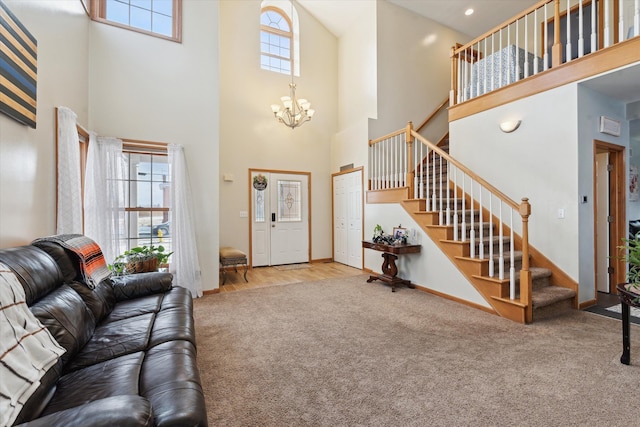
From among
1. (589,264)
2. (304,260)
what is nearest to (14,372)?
(589,264)

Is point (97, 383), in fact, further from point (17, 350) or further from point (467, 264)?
point (467, 264)

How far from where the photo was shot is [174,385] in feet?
4.15

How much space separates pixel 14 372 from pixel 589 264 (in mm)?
5040

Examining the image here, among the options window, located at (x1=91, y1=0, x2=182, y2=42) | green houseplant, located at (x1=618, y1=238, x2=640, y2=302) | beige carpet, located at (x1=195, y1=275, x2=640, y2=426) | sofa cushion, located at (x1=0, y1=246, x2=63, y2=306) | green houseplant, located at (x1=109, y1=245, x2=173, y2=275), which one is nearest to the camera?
sofa cushion, located at (x1=0, y1=246, x2=63, y2=306)

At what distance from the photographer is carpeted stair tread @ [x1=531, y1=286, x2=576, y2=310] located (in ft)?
10.3

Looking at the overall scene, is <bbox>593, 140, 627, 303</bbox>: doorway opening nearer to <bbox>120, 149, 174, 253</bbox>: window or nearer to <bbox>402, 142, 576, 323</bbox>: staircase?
<bbox>402, 142, 576, 323</bbox>: staircase

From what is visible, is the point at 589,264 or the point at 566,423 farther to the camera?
the point at 589,264

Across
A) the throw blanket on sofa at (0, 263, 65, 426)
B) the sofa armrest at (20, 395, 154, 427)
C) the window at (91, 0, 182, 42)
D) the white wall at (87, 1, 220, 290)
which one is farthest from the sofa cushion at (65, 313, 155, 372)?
the window at (91, 0, 182, 42)

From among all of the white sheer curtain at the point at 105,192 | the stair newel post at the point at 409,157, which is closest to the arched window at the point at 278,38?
the stair newel post at the point at 409,157

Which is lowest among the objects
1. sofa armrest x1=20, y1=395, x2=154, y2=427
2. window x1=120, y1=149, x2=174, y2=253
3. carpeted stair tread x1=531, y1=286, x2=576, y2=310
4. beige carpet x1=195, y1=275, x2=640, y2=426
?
beige carpet x1=195, y1=275, x2=640, y2=426

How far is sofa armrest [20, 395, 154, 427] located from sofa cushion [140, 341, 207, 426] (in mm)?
174

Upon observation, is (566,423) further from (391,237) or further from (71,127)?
(71,127)

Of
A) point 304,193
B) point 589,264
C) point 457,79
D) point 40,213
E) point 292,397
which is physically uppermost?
point 457,79

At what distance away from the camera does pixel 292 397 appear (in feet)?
6.19
